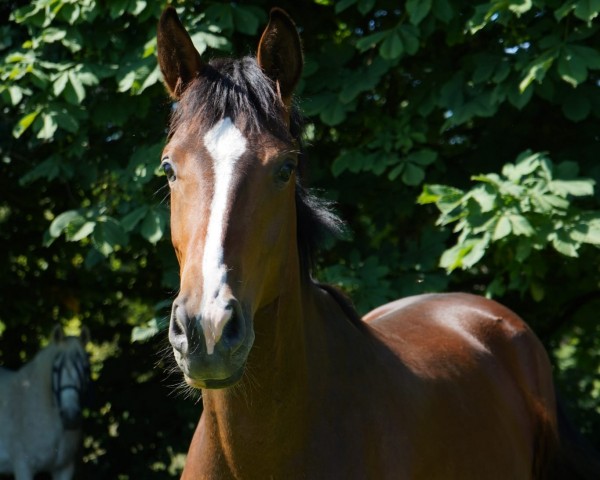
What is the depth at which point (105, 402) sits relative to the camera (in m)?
6.91

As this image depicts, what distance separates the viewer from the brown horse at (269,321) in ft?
6.48

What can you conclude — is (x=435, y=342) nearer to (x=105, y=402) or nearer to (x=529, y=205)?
(x=529, y=205)

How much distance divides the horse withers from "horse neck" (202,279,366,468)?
4188mm

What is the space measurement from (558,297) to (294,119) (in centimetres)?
331

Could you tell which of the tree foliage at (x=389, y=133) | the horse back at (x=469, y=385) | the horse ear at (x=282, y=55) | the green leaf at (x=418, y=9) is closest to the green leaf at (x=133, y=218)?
the tree foliage at (x=389, y=133)

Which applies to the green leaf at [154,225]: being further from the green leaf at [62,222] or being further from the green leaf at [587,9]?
the green leaf at [587,9]

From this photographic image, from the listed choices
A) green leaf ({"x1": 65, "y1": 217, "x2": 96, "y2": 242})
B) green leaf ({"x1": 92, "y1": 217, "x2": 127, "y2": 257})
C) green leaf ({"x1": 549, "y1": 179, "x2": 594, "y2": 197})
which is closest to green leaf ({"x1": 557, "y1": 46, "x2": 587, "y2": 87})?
green leaf ({"x1": 549, "y1": 179, "x2": 594, "y2": 197})

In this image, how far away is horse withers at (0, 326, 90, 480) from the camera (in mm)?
6371

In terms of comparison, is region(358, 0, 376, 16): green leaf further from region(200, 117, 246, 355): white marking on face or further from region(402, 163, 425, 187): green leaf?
region(200, 117, 246, 355): white marking on face

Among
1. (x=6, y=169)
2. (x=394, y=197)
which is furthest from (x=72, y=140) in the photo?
(x=394, y=197)

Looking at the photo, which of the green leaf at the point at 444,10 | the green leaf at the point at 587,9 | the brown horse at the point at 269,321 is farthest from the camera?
the green leaf at the point at 444,10

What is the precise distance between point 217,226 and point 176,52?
0.69 metres

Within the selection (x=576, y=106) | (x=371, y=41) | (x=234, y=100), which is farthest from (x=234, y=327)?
(x=576, y=106)

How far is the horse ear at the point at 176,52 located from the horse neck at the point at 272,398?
685 mm
